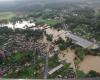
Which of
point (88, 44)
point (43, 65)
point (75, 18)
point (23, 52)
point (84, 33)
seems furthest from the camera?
point (75, 18)

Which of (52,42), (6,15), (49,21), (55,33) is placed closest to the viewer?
(52,42)

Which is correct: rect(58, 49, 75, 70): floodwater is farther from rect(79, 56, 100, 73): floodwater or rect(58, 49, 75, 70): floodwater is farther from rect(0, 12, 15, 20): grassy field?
rect(0, 12, 15, 20): grassy field

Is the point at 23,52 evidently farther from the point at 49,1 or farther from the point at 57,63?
the point at 49,1

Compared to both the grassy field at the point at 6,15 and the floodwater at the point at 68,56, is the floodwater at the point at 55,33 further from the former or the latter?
the grassy field at the point at 6,15

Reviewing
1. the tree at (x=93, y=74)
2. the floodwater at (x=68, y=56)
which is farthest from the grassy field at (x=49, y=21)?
the tree at (x=93, y=74)

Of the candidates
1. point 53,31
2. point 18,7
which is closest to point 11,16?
point 18,7

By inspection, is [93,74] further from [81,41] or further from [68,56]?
[81,41]

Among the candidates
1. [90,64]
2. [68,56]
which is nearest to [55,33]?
[68,56]

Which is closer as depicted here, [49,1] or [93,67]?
[93,67]

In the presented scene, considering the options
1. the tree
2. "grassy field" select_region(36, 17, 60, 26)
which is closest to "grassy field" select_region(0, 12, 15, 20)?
"grassy field" select_region(36, 17, 60, 26)
